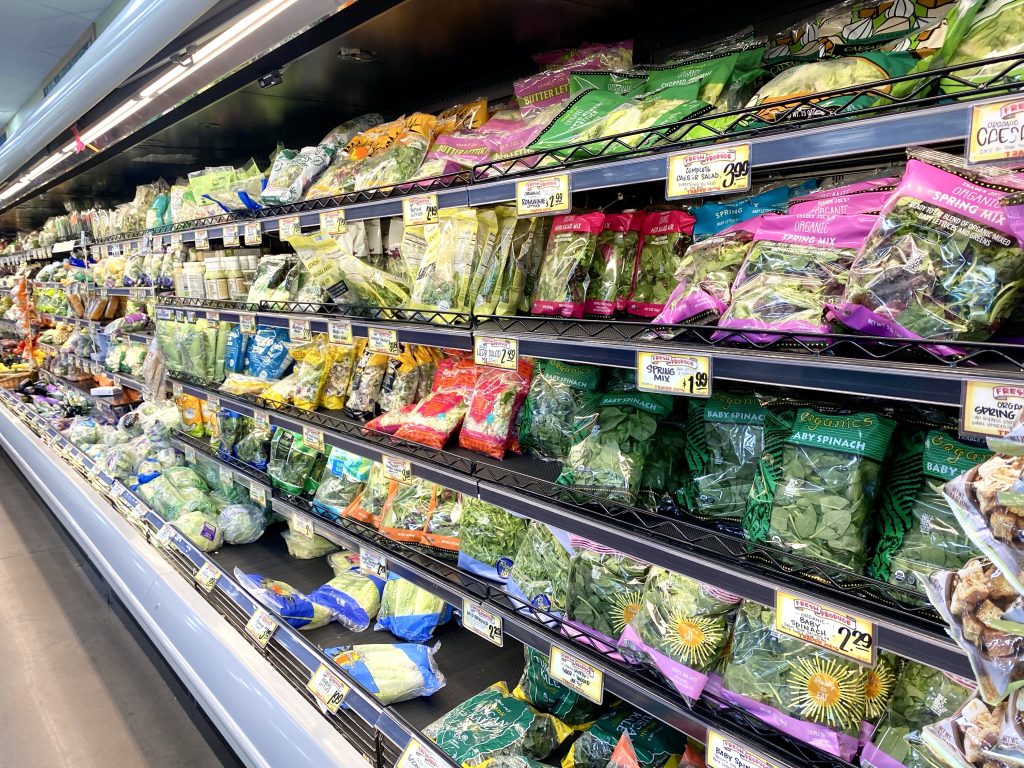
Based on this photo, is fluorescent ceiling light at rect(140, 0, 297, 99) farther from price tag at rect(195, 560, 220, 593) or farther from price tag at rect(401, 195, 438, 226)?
price tag at rect(195, 560, 220, 593)

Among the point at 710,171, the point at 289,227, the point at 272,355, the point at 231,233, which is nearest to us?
the point at 710,171

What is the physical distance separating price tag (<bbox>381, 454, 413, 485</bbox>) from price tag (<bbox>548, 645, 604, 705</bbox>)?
0.58m

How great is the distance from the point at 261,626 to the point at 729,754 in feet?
4.45

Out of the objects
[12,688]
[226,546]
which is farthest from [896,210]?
[12,688]

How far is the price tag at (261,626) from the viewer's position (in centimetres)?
179

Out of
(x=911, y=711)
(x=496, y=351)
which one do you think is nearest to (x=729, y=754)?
(x=911, y=711)

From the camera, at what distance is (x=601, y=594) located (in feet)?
4.17

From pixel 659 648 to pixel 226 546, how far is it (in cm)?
210

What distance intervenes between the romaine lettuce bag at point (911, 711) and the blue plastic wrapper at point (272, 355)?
87.7 inches

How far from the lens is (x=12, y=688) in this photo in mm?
2479

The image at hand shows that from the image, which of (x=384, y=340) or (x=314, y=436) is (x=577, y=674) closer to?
(x=384, y=340)

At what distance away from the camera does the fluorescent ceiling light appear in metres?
1.46

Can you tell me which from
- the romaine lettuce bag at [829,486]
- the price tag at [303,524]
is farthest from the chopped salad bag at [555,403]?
the price tag at [303,524]

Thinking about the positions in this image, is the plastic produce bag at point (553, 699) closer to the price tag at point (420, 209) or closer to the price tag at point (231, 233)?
the price tag at point (420, 209)
